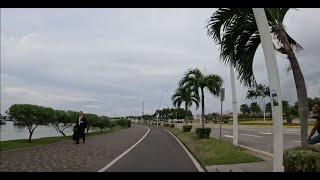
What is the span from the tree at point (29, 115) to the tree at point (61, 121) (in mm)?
2943

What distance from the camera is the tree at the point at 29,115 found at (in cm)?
2658

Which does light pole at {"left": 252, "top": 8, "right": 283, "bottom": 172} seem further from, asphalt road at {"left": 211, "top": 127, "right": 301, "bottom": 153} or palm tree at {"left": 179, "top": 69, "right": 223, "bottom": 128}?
palm tree at {"left": 179, "top": 69, "right": 223, "bottom": 128}

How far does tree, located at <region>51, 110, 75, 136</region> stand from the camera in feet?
108

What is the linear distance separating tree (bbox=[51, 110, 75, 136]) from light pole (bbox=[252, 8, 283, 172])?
22466 millimetres

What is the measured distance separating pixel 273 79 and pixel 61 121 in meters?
25.4

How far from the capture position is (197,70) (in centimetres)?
3906

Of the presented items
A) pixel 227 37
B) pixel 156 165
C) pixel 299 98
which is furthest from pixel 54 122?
pixel 299 98

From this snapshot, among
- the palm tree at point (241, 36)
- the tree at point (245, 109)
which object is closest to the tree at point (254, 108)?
the tree at point (245, 109)

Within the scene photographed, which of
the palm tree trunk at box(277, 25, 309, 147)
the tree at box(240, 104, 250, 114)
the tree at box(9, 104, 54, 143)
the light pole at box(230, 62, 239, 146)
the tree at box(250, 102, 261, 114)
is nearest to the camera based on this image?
the palm tree trunk at box(277, 25, 309, 147)

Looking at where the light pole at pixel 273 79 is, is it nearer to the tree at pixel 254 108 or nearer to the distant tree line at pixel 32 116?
the distant tree line at pixel 32 116

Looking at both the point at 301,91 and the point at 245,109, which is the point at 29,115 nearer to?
the point at 301,91

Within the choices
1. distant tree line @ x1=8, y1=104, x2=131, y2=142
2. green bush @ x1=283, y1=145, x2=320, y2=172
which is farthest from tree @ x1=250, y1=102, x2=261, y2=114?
green bush @ x1=283, y1=145, x2=320, y2=172
